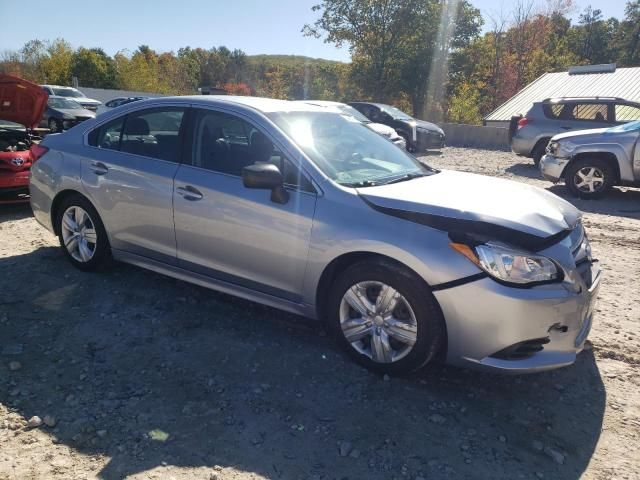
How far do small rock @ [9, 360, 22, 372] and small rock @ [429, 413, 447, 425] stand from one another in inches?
98.8

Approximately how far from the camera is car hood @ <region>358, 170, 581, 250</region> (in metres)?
2.72

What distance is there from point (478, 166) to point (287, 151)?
10407 mm

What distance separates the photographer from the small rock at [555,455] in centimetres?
239

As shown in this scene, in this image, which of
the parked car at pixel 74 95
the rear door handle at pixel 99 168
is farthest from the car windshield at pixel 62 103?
the rear door handle at pixel 99 168

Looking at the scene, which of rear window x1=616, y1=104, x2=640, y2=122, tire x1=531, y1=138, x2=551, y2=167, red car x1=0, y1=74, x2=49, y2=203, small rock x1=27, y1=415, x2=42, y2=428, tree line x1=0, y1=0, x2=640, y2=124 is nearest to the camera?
small rock x1=27, y1=415, x2=42, y2=428

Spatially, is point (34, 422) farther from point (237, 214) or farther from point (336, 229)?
point (336, 229)

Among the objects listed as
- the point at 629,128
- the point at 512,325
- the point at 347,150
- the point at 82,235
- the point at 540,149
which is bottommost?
the point at 82,235

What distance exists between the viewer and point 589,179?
8.30m

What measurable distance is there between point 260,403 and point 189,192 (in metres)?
1.62

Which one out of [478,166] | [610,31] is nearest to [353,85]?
[478,166]

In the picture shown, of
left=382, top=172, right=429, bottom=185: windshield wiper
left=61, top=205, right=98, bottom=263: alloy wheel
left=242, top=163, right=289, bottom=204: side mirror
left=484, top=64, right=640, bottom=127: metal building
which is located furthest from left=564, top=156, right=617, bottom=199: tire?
left=484, top=64, right=640, bottom=127: metal building

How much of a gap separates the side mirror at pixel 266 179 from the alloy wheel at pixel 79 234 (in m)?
1.95

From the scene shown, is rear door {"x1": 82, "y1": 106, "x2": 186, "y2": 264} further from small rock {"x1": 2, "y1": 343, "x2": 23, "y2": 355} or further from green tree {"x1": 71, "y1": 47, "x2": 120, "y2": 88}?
green tree {"x1": 71, "y1": 47, "x2": 120, "y2": 88}

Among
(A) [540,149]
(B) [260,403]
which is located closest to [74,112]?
(A) [540,149]
